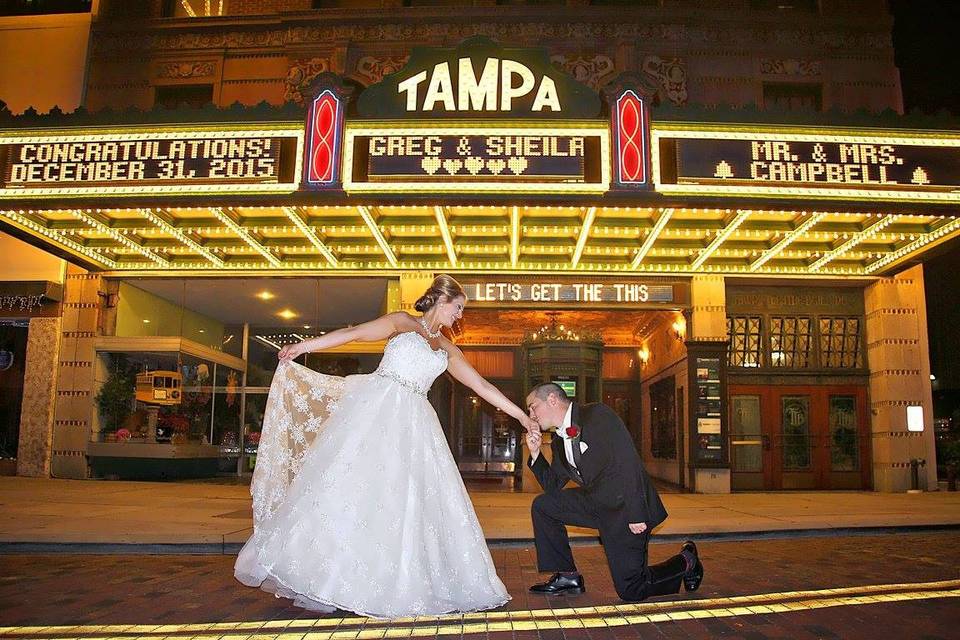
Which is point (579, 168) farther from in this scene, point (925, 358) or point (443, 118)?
point (925, 358)

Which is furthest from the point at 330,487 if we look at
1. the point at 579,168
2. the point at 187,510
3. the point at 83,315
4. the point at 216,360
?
the point at 83,315

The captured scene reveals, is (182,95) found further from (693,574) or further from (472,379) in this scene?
(693,574)

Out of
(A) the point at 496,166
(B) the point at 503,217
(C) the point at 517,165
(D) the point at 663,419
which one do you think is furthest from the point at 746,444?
(A) the point at 496,166

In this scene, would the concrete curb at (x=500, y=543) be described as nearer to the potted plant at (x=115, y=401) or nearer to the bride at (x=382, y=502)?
the bride at (x=382, y=502)

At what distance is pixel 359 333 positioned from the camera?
→ 4.82m

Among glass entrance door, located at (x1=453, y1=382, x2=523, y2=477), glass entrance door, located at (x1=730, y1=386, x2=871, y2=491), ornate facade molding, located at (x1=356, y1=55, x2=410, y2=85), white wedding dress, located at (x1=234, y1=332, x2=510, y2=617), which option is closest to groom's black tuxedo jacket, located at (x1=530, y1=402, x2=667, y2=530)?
white wedding dress, located at (x1=234, y1=332, x2=510, y2=617)

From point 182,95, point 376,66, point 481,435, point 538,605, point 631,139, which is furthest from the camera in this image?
point 481,435

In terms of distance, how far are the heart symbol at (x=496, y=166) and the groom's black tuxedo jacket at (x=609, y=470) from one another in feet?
17.4

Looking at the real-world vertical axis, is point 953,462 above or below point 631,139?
below

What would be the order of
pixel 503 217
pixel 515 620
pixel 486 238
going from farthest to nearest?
pixel 486 238, pixel 503 217, pixel 515 620

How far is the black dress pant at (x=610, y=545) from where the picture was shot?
471cm

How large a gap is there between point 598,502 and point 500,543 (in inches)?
123

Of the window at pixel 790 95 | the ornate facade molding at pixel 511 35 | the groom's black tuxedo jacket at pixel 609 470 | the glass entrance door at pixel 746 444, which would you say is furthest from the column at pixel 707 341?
the groom's black tuxedo jacket at pixel 609 470

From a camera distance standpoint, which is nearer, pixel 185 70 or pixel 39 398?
pixel 39 398
